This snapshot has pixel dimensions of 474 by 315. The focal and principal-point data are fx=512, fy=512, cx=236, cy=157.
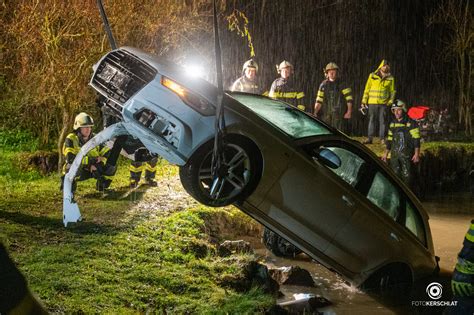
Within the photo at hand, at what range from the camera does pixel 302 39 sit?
1958 cm

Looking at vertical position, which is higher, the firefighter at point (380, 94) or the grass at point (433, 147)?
the firefighter at point (380, 94)

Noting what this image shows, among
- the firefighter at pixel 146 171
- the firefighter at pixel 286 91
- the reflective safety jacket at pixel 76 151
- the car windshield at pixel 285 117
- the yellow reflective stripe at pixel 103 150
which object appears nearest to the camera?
the car windshield at pixel 285 117

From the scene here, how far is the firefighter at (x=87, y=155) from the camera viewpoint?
7531 millimetres

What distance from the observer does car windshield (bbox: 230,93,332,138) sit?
5094 mm

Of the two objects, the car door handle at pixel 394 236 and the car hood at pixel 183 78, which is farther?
the car door handle at pixel 394 236

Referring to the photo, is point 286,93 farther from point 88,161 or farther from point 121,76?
point 121,76

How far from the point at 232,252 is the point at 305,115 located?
2.17 m

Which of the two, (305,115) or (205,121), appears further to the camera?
(305,115)

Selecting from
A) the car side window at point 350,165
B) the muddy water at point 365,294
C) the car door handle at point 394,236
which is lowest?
the muddy water at point 365,294

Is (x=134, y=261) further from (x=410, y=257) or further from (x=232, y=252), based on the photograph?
(x=410, y=257)

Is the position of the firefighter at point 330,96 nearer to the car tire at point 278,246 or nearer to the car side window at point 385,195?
the car tire at point 278,246

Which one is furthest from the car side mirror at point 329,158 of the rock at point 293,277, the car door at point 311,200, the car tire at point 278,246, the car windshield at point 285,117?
the car tire at point 278,246

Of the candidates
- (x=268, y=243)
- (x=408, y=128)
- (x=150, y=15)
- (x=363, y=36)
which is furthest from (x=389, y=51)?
(x=268, y=243)

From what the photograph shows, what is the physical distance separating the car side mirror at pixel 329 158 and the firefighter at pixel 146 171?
4.43 meters
